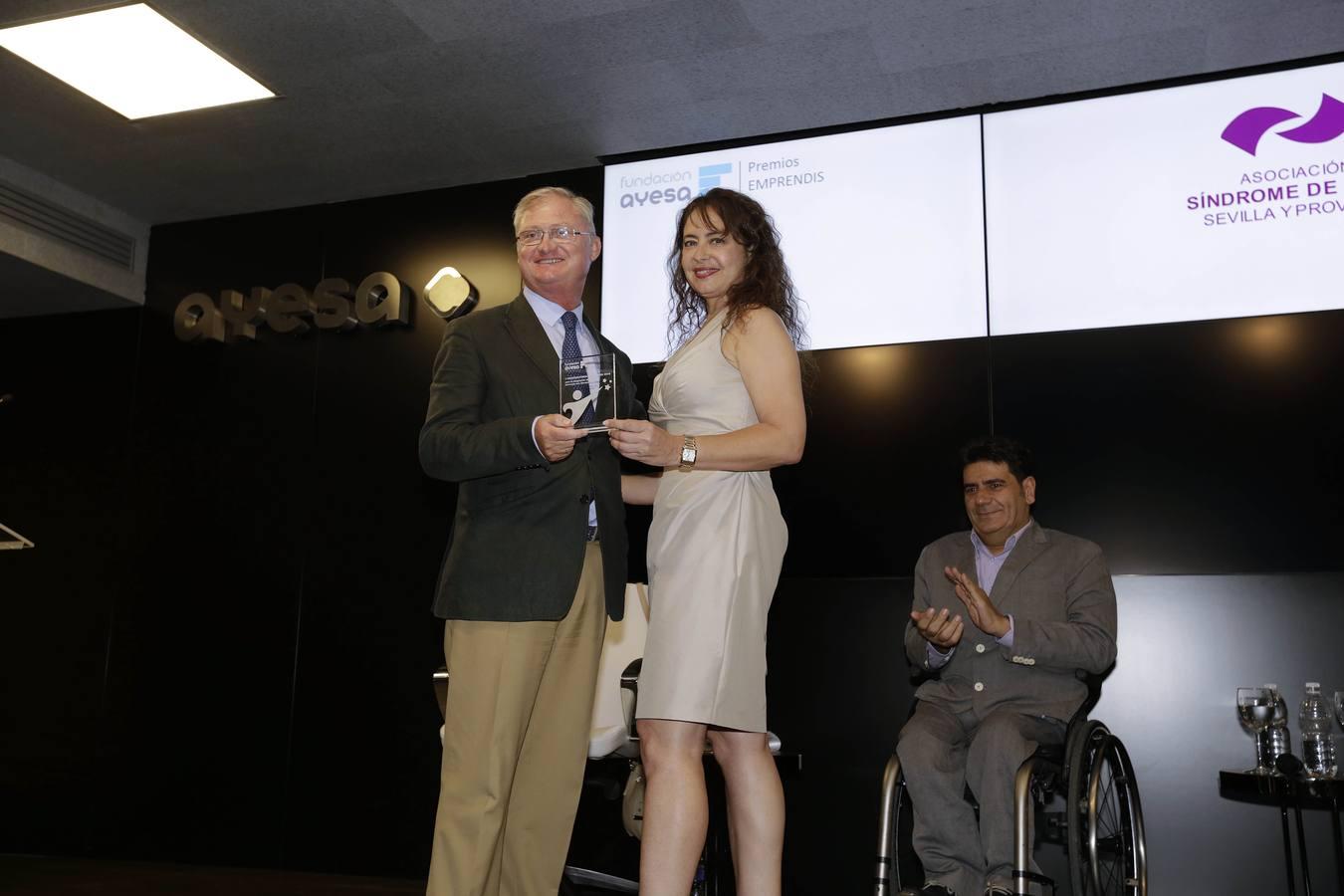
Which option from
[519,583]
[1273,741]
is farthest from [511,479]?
[1273,741]

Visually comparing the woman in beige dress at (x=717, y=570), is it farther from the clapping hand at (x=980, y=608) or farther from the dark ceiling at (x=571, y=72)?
the dark ceiling at (x=571, y=72)

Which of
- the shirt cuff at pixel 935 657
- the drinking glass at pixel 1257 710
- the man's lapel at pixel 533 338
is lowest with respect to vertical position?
the drinking glass at pixel 1257 710

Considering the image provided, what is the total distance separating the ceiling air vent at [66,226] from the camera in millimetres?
4648

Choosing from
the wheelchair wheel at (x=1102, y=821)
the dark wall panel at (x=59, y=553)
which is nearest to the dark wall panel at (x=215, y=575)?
the dark wall panel at (x=59, y=553)

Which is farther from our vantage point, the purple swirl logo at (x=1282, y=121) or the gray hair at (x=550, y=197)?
the purple swirl logo at (x=1282, y=121)

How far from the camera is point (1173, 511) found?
364cm

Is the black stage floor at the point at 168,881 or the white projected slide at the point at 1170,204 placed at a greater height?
the white projected slide at the point at 1170,204

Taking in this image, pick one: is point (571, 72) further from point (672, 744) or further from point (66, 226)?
point (672, 744)

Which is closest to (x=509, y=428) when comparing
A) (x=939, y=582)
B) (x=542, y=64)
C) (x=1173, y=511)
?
(x=939, y=582)

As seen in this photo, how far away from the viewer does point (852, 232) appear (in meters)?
4.13

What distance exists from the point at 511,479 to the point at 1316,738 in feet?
8.05

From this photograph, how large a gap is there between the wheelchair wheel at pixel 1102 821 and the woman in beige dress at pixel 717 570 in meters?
0.93

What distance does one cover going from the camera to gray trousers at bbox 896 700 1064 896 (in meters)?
2.61

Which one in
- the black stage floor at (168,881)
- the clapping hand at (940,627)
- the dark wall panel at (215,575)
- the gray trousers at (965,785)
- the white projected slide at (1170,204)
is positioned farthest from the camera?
the dark wall panel at (215,575)
